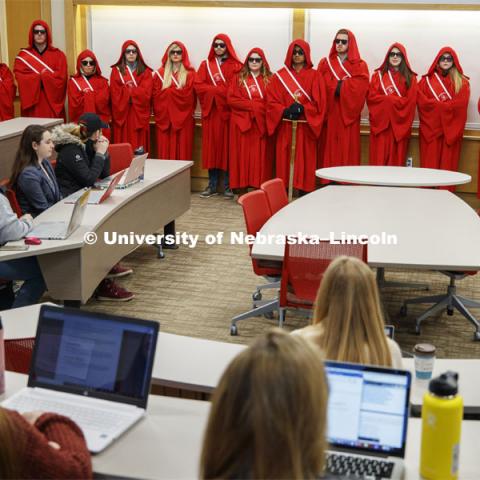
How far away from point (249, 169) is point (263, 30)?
1.56m

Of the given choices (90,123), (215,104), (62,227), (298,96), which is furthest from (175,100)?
(62,227)

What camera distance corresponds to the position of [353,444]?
2.32 m

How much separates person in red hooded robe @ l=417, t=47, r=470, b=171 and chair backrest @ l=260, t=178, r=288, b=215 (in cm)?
358

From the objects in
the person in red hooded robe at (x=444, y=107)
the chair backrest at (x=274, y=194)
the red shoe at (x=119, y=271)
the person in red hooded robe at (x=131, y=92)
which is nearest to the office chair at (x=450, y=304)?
the chair backrest at (x=274, y=194)

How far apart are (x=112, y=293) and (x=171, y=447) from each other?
3717mm

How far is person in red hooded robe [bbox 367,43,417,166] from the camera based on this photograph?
8906 millimetres

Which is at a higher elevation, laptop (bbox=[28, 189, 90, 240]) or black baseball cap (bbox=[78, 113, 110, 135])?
black baseball cap (bbox=[78, 113, 110, 135])

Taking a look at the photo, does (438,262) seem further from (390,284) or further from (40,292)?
(40,292)

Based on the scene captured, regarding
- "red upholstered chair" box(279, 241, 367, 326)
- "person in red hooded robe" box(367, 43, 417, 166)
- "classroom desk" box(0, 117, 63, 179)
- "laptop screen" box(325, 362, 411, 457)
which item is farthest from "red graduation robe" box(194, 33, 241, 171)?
"laptop screen" box(325, 362, 411, 457)

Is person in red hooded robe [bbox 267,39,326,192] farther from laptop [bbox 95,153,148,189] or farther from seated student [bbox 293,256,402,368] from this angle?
seated student [bbox 293,256,402,368]

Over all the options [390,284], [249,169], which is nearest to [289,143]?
[249,169]

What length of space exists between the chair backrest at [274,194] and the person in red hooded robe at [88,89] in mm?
4293

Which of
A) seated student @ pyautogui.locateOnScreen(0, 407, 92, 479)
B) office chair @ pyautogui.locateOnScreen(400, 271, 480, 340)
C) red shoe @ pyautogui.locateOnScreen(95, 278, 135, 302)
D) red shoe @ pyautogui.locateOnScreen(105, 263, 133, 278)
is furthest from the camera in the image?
red shoe @ pyautogui.locateOnScreen(105, 263, 133, 278)

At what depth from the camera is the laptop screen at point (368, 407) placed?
7.51ft
